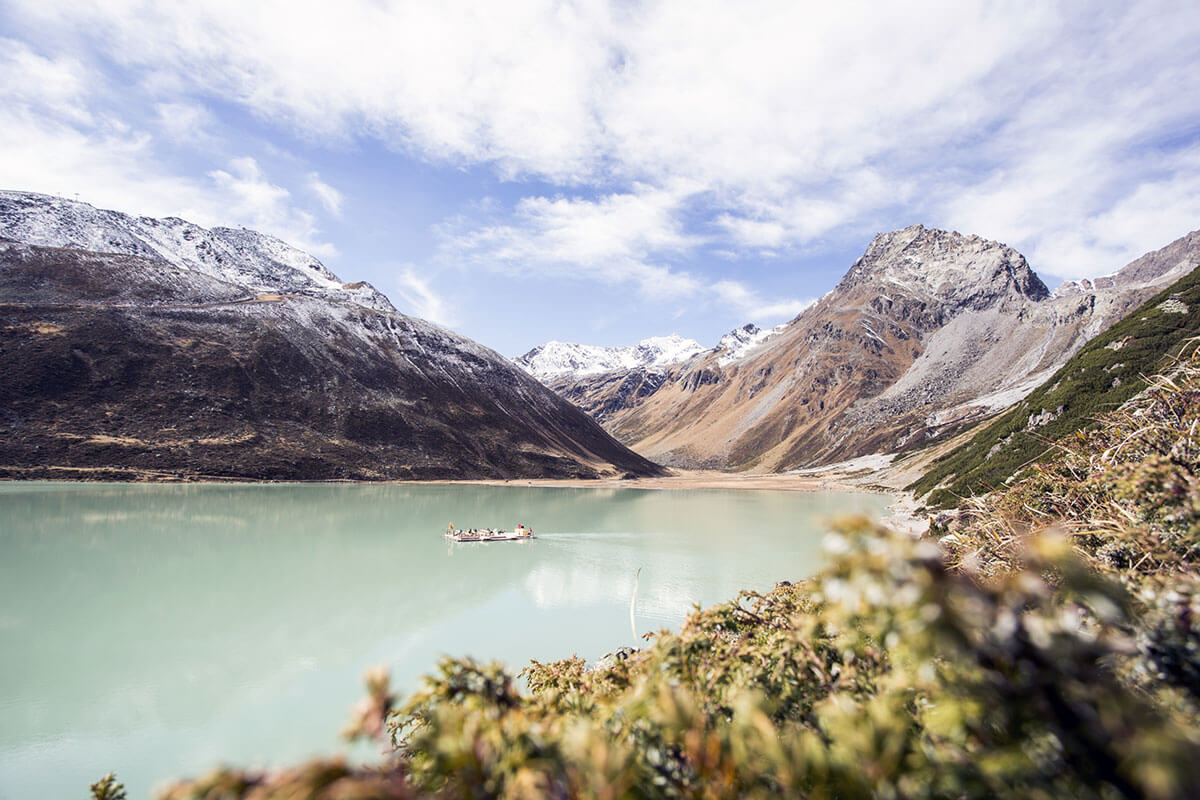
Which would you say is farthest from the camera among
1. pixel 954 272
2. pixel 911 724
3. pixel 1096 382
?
pixel 954 272

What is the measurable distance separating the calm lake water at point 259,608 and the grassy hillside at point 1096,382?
12.3 metres

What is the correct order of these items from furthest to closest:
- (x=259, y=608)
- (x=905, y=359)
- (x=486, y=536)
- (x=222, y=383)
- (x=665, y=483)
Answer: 1. (x=905, y=359)
2. (x=665, y=483)
3. (x=222, y=383)
4. (x=486, y=536)
5. (x=259, y=608)

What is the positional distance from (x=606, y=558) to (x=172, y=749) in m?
22.7

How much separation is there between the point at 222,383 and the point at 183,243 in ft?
337

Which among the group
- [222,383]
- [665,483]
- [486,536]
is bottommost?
[665,483]

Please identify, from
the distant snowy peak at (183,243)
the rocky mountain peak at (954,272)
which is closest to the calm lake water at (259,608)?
the distant snowy peak at (183,243)

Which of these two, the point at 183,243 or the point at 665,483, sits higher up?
the point at 183,243

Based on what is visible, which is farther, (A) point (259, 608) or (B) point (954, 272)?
(B) point (954, 272)

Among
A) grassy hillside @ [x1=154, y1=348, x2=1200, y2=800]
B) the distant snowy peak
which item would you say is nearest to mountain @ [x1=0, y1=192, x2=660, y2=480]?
the distant snowy peak

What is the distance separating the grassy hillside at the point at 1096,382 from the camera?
2738 centimetres

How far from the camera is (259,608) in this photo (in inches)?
767

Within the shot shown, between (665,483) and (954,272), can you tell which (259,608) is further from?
(954,272)

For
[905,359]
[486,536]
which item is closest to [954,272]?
[905,359]

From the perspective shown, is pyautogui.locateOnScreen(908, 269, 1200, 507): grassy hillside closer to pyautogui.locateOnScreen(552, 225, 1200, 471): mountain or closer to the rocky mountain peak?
pyautogui.locateOnScreen(552, 225, 1200, 471): mountain
